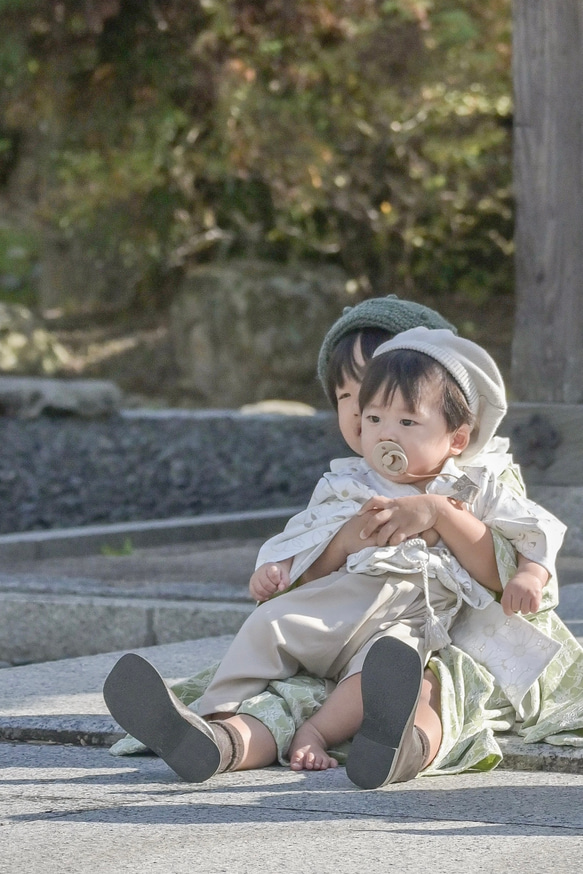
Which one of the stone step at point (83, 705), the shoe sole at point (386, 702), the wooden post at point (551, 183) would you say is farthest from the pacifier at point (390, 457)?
the wooden post at point (551, 183)

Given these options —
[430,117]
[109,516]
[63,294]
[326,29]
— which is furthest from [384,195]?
[109,516]

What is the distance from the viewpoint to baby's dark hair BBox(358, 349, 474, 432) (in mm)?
2723

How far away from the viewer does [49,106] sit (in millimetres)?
11430

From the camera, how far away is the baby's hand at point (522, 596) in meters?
2.62

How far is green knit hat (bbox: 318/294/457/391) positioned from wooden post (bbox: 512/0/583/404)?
242 cm

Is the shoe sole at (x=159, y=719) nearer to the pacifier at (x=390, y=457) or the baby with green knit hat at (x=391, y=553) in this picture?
the baby with green knit hat at (x=391, y=553)

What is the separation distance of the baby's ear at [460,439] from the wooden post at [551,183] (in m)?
2.69

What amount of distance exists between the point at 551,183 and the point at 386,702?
346cm

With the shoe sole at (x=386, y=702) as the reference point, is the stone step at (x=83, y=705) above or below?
below

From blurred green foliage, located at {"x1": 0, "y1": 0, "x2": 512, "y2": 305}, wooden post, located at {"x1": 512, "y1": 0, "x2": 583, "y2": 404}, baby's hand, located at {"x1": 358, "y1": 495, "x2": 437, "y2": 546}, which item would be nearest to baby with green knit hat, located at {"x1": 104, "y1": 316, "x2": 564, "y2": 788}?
baby's hand, located at {"x1": 358, "y1": 495, "x2": 437, "y2": 546}

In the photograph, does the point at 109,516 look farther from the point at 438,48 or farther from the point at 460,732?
the point at 438,48

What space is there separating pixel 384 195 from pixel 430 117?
3.15ft

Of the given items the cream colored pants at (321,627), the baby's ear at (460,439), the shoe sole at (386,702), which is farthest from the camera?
the baby's ear at (460,439)

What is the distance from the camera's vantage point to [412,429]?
2.73 m
